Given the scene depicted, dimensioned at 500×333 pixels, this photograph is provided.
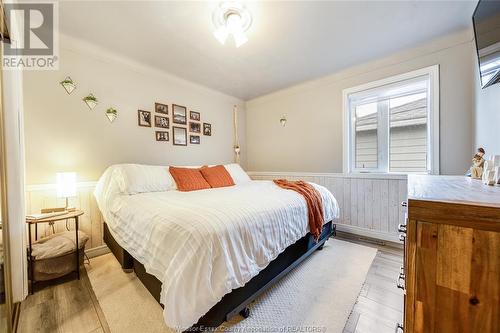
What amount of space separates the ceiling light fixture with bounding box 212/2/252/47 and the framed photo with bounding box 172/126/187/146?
5.72ft

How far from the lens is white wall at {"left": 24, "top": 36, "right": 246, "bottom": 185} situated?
202 cm

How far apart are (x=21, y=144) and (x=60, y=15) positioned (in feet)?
4.07

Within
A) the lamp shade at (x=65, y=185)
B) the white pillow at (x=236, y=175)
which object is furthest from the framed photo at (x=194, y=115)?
the lamp shade at (x=65, y=185)

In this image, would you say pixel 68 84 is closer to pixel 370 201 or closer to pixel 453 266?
pixel 453 266

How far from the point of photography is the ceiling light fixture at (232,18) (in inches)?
63.9

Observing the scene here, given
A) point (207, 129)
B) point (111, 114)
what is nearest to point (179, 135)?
point (207, 129)

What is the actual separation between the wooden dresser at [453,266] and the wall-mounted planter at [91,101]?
3.02m

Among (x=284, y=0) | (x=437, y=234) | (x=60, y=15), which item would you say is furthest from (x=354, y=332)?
(x=60, y=15)

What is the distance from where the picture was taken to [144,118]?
9.08ft

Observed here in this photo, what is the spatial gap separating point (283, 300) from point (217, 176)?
1.75 meters

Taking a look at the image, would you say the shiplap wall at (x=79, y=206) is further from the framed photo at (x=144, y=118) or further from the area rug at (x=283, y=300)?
the framed photo at (x=144, y=118)

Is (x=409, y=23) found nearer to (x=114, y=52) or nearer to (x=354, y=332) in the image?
(x=354, y=332)

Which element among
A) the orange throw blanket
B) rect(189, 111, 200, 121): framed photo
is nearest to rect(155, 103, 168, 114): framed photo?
rect(189, 111, 200, 121): framed photo

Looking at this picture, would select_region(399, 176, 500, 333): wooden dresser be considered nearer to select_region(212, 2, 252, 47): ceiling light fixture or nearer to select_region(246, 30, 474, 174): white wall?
select_region(212, 2, 252, 47): ceiling light fixture
